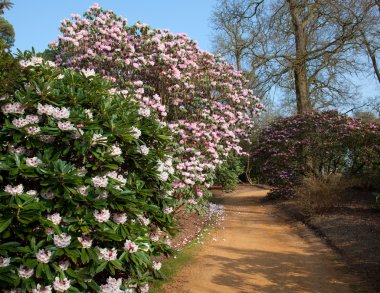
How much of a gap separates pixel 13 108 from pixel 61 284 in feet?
5.18

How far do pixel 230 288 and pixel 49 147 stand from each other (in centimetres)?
366

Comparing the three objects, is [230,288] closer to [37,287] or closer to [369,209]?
[37,287]

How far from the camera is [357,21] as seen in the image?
1681 cm

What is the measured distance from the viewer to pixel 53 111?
3596 millimetres

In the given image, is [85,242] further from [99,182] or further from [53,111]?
[53,111]

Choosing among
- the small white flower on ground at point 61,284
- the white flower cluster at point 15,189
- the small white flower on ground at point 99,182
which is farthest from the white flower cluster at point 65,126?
the small white flower on ground at point 61,284

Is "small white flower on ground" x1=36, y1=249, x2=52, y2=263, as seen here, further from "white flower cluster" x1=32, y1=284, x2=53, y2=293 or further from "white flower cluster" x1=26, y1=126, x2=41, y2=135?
"white flower cluster" x1=26, y1=126, x2=41, y2=135

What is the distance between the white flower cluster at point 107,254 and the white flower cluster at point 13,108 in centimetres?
142

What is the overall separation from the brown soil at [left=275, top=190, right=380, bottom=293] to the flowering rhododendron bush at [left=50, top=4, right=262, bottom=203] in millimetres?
3161

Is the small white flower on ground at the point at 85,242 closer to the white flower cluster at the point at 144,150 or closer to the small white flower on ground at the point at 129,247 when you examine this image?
the small white flower on ground at the point at 129,247

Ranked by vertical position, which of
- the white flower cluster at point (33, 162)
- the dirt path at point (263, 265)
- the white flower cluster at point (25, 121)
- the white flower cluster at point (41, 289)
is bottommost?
the dirt path at point (263, 265)

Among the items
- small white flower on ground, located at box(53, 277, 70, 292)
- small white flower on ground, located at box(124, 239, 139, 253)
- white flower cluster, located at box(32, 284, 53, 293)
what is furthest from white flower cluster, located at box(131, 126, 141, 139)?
white flower cluster, located at box(32, 284, 53, 293)

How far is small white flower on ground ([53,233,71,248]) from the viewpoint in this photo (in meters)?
3.29

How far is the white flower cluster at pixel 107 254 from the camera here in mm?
3494
